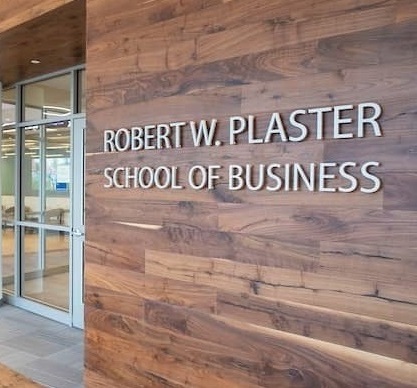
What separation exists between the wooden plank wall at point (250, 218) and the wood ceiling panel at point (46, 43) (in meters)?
0.47

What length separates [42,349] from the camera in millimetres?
3982

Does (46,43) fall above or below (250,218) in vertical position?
above

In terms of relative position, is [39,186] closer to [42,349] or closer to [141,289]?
[42,349]

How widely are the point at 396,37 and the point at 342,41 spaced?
0.21 m

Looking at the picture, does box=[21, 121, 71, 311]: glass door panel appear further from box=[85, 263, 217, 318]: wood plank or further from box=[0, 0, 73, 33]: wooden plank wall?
box=[85, 263, 217, 318]: wood plank

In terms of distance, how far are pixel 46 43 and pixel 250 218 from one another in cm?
264

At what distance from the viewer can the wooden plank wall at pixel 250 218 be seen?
5.31 ft

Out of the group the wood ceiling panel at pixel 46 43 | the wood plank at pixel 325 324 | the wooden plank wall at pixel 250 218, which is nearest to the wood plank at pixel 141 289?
the wooden plank wall at pixel 250 218

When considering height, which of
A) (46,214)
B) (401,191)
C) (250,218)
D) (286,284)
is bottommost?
(286,284)

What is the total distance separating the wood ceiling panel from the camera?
296cm

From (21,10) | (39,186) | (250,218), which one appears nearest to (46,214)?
(39,186)

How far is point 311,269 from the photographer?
179 cm

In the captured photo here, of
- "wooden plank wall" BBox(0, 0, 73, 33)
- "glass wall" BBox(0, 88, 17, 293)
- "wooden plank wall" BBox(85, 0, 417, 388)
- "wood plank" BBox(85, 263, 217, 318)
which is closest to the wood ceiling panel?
"wooden plank wall" BBox(0, 0, 73, 33)

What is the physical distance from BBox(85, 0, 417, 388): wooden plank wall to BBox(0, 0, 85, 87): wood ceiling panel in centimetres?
47
